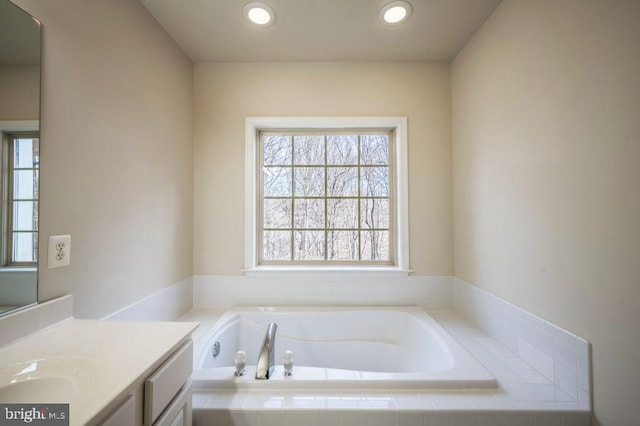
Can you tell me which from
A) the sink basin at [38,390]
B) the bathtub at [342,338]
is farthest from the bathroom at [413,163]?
the sink basin at [38,390]

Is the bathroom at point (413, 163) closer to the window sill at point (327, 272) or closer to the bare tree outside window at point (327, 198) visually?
the window sill at point (327, 272)

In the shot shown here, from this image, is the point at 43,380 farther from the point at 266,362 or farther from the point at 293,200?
the point at 293,200

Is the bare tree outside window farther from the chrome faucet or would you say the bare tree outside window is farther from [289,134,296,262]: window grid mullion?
the chrome faucet

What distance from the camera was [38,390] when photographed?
25.3 inches

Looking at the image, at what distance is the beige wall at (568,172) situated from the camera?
88 cm

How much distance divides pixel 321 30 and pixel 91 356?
1.95 metres

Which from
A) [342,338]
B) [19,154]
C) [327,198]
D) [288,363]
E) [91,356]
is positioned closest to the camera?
[91,356]

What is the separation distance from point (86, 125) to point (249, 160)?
101cm

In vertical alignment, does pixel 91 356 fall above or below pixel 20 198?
below

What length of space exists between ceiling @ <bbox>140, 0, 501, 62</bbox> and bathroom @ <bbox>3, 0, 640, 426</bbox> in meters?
0.06

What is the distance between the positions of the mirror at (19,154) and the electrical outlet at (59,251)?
48mm

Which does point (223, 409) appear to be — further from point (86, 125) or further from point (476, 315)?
point (476, 315)

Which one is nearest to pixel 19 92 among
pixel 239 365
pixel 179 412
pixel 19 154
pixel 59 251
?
pixel 19 154

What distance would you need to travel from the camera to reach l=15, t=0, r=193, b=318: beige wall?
3.26ft
